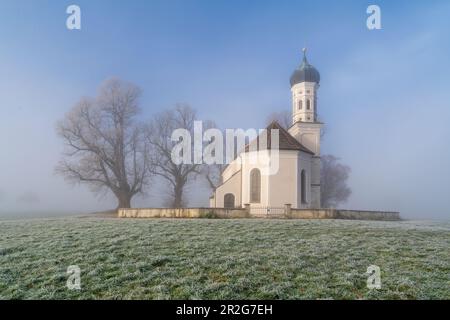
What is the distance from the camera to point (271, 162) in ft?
88.0

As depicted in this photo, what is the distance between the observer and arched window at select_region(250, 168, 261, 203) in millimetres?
27172

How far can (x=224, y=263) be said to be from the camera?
1060cm

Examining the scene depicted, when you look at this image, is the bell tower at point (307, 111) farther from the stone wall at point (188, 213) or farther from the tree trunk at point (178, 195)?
the tree trunk at point (178, 195)

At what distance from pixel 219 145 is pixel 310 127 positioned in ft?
33.0

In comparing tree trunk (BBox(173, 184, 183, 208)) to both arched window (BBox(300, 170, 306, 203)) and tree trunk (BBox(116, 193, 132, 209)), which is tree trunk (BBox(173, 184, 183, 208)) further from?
arched window (BBox(300, 170, 306, 203))

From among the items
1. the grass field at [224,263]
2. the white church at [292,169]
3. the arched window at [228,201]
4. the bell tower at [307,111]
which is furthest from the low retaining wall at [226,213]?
the bell tower at [307,111]

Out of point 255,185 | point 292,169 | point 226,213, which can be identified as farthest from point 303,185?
point 226,213

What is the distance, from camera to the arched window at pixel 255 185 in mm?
27172

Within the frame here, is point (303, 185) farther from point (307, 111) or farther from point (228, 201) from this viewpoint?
point (307, 111)

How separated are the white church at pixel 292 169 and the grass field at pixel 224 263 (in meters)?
9.62
